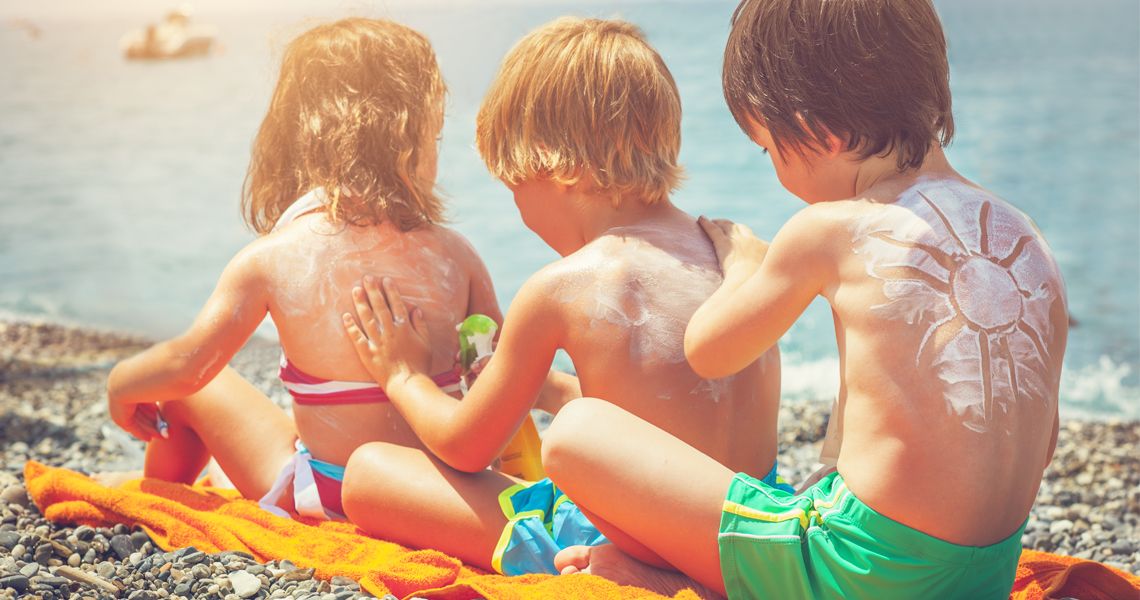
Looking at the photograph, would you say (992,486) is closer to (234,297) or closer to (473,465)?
(473,465)

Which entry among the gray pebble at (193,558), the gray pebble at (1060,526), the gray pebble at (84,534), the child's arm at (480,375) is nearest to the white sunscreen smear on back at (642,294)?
the child's arm at (480,375)

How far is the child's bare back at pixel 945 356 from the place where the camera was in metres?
2.10

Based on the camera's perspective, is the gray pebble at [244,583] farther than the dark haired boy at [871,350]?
Yes

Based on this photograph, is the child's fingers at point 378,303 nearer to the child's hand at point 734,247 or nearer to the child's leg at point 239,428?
the child's leg at point 239,428

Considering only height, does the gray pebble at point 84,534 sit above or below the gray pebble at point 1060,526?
above

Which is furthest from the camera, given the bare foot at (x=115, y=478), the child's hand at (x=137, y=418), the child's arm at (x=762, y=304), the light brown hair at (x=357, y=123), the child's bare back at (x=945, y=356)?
the bare foot at (x=115, y=478)

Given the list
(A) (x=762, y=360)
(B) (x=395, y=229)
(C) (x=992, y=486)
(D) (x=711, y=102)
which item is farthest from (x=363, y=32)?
(D) (x=711, y=102)

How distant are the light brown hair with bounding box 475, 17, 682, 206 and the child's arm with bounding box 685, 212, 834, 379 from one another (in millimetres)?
514

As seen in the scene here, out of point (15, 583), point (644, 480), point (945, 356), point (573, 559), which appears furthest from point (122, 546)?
point (945, 356)

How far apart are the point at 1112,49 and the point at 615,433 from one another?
998 inches

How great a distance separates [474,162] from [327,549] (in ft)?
41.0

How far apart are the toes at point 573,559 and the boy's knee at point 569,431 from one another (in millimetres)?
328

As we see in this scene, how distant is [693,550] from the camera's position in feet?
7.69

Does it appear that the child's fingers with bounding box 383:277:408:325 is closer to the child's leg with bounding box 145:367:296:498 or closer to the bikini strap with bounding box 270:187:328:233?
the bikini strap with bounding box 270:187:328:233
